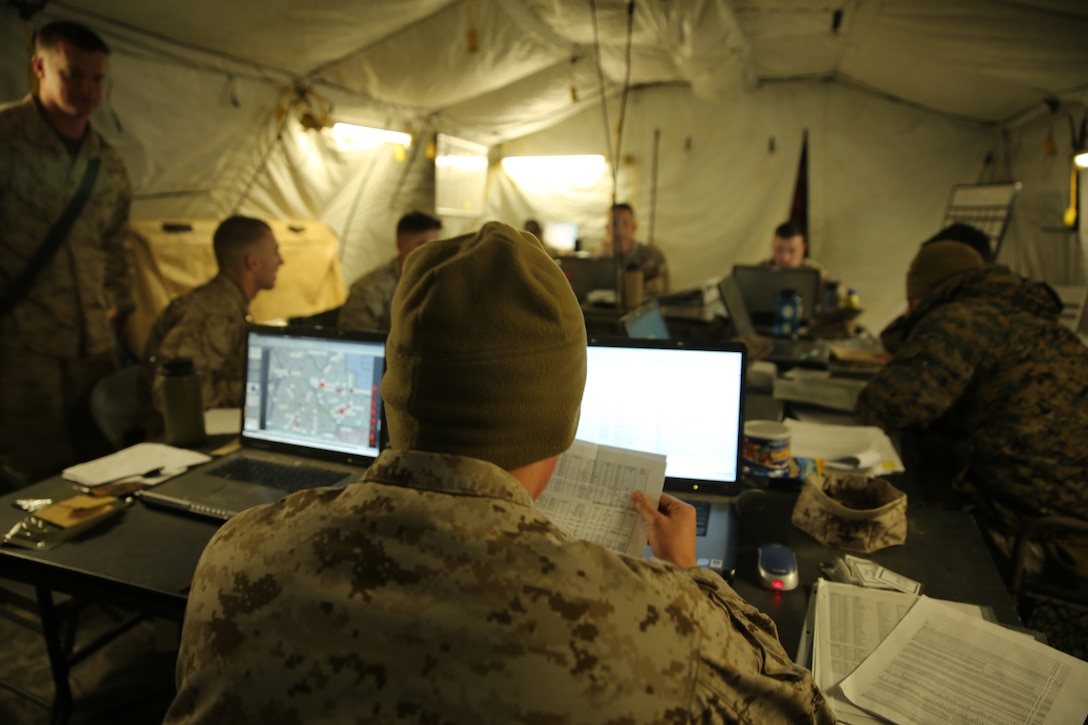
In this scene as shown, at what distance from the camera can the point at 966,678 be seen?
88cm

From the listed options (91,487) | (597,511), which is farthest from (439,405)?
(91,487)

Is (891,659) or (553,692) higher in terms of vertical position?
(553,692)

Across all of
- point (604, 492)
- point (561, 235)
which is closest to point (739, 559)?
point (604, 492)

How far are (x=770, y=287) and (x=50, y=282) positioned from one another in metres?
3.36

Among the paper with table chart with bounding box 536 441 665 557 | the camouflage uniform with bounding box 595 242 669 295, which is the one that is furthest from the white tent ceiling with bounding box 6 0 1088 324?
the paper with table chart with bounding box 536 441 665 557

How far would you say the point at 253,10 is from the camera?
2969 mm

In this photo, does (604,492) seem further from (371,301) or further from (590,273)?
(590,273)

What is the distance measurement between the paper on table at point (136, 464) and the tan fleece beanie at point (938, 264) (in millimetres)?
2271

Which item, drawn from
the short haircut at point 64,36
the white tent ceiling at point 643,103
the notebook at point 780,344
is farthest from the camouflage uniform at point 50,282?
the notebook at point 780,344

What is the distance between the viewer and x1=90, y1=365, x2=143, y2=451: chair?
6.56 ft

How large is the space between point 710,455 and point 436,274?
0.87 meters

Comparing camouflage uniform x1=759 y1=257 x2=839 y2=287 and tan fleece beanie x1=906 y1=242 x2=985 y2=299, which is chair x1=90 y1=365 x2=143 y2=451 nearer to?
tan fleece beanie x1=906 y1=242 x2=985 y2=299

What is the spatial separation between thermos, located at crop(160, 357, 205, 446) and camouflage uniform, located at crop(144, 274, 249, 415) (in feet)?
0.76

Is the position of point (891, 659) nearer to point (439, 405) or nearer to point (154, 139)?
point (439, 405)
